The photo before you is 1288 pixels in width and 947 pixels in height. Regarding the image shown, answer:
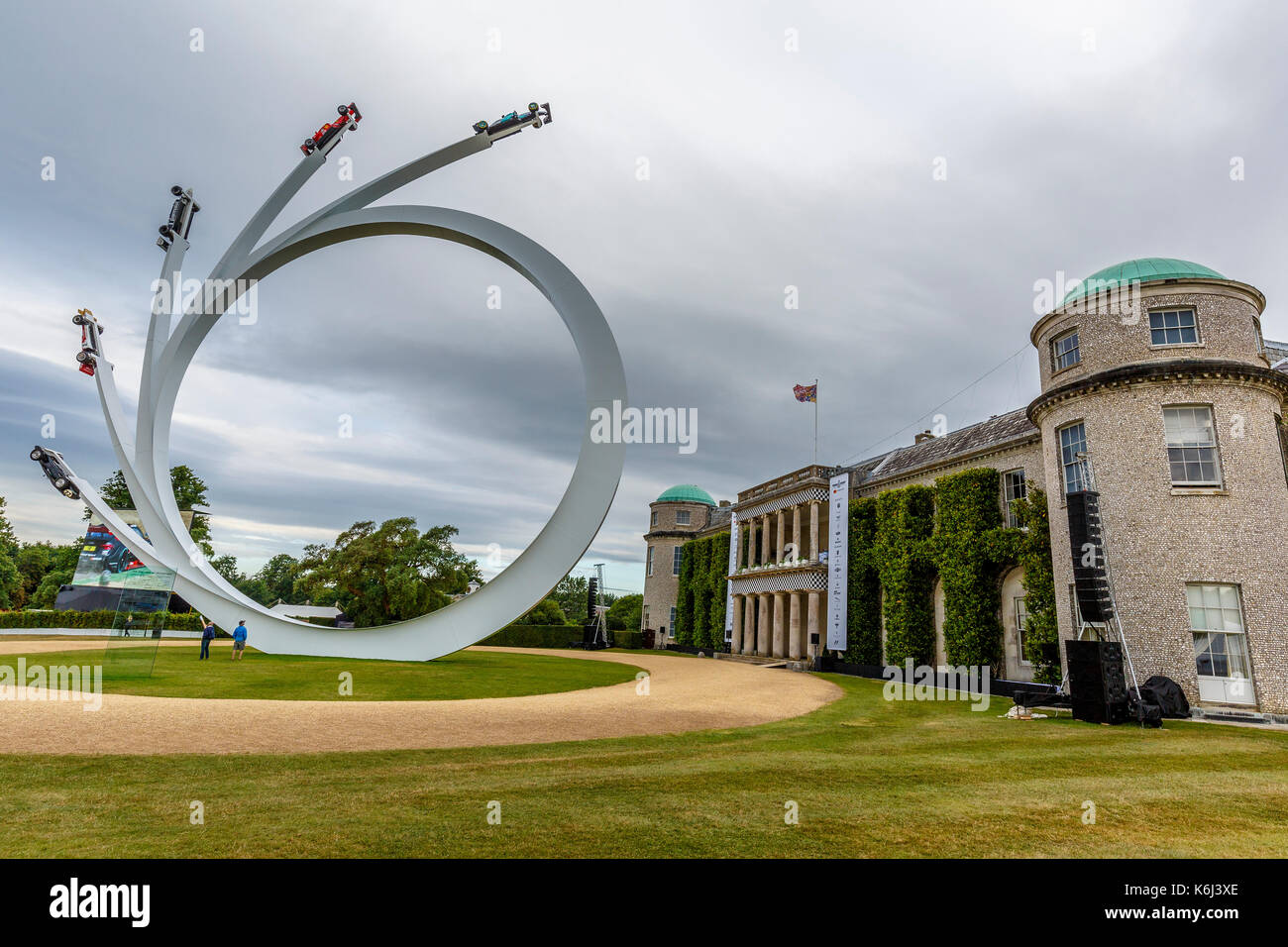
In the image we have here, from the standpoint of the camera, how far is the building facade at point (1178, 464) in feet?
53.1

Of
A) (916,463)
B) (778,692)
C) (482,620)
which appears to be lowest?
(778,692)

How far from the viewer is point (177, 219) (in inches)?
868

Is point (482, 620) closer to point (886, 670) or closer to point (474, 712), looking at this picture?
point (474, 712)

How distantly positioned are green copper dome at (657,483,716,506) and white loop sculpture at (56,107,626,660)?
1646 inches

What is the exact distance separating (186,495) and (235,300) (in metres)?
52.7

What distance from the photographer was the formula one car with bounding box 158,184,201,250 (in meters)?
21.9

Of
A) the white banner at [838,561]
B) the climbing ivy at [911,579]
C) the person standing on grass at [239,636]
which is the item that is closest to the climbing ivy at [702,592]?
the white banner at [838,561]

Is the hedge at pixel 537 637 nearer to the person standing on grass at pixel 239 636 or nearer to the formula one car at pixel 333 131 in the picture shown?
the person standing on grass at pixel 239 636

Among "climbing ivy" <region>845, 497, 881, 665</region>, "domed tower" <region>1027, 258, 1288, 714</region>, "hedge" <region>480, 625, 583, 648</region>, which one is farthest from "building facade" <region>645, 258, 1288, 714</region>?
"hedge" <region>480, 625, 583, 648</region>

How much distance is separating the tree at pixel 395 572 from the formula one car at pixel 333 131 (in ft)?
79.6

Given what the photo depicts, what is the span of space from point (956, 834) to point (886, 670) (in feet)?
81.1

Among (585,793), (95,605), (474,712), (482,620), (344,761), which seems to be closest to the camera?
(585,793)

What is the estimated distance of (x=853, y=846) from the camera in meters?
5.55
